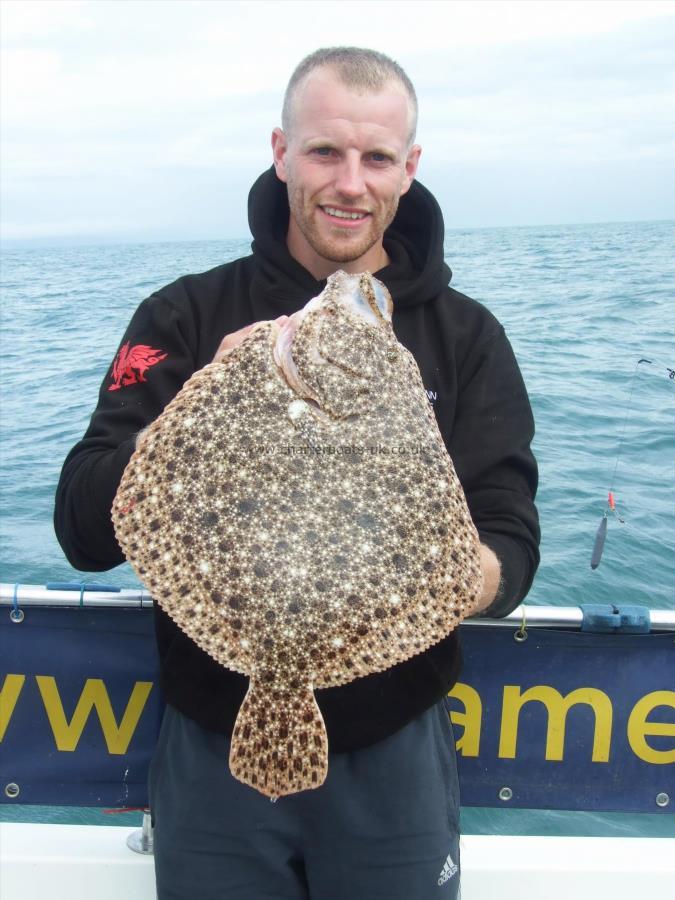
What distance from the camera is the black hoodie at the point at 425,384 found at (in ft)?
7.43

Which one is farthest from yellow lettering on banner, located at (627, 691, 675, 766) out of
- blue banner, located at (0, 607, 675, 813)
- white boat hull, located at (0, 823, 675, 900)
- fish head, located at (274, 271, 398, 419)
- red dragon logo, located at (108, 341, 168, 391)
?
red dragon logo, located at (108, 341, 168, 391)

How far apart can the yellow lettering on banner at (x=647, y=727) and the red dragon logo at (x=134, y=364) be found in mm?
2261

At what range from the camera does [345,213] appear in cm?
247

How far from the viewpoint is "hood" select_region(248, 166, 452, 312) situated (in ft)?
8.54

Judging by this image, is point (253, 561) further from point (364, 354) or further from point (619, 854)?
point (619, 854)

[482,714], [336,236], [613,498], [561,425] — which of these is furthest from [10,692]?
[561,425]

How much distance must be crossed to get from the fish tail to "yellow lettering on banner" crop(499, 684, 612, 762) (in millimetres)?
1506

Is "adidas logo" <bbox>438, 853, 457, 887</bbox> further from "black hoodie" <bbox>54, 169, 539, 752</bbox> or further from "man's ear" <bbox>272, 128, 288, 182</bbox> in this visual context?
"man's ear" <bbox>272, 128, 288, 182</bbox>

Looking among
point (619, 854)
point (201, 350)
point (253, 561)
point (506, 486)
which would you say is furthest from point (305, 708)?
point (619, 854)

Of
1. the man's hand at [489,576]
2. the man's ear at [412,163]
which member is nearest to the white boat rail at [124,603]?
the man's hand at [489,576]

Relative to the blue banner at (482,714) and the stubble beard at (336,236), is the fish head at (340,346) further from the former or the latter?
the blue banner at (482,714)

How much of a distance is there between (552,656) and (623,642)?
0.91ft

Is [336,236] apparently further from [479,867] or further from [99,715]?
[479,867]

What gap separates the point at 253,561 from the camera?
1.78 metres
